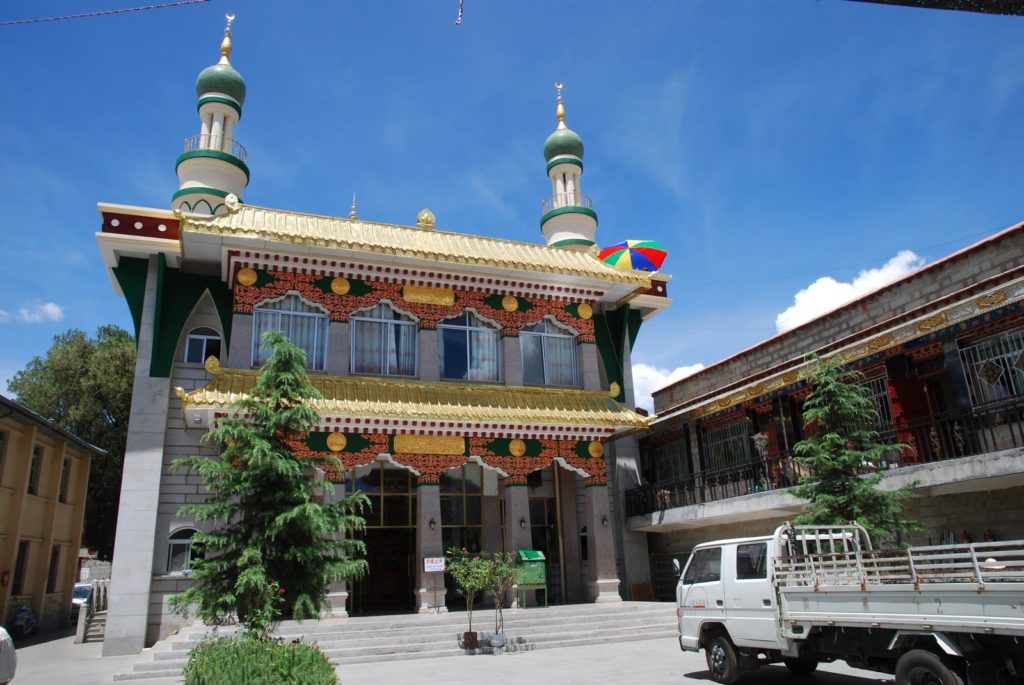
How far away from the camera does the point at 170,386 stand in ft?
65.2

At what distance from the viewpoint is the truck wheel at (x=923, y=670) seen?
7648 millimetres

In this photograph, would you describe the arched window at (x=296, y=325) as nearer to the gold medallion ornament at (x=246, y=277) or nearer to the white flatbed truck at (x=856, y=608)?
the gold medallion ornament at (x=246, y=277)

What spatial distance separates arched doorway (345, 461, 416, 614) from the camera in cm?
2173

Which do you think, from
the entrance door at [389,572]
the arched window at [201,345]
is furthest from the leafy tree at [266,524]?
the entrance door at [389,572]

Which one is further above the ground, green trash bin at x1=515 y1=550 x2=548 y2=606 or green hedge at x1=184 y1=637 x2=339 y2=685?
green trash bin at x1=515 y1=550 x2=548 y2=606

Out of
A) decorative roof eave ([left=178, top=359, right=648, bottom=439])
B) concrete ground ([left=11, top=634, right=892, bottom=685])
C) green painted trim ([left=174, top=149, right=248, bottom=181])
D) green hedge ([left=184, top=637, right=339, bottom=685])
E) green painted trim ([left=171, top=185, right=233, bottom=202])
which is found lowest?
concrete ground ([left=11, top=634, right=892, bottom=685])

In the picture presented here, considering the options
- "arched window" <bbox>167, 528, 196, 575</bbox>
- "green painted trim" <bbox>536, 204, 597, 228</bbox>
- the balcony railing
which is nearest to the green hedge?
"arched window" <bbox>167, 528, 196, 575</bbox>

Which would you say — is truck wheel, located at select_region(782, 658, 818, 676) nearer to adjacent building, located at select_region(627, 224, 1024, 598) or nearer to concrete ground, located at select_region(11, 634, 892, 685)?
concrete ground, located at select_region(11, 634, 892, 685)

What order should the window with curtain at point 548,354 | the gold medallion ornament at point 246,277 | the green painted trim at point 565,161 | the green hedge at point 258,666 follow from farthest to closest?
the green painted trim at point 565,161 < the window with curtain at point 548,354 < the gold medallion ornament at point 246,277 < the green hedge at point 258,666

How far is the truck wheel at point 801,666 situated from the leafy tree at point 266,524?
23.0ft

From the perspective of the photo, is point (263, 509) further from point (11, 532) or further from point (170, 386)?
point (11, 532)

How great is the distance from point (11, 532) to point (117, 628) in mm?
9011

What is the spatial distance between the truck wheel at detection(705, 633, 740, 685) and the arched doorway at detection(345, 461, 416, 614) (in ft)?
40.1

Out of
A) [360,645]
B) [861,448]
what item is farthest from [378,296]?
[861,448]
